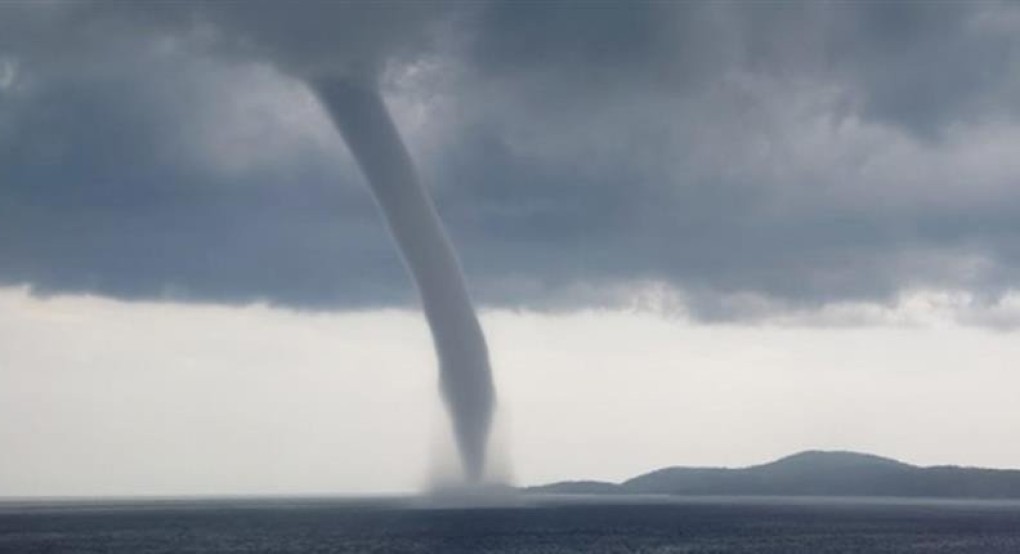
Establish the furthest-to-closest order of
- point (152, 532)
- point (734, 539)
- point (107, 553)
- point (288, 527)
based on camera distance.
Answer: point (288, 527) → point (152, 532) → point (734, 539) → point (107, 553)

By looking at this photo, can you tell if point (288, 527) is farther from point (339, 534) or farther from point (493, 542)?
point (493, 542)

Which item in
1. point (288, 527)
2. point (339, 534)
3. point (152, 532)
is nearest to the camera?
point (339, 534)

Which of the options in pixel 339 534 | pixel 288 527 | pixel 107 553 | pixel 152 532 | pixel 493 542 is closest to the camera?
pixel 107 553

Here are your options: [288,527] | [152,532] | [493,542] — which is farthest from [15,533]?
[493,542]

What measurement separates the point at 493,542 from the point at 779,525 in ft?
204

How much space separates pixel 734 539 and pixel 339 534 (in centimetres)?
4253

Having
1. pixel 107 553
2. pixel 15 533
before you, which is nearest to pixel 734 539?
pixel 107 553

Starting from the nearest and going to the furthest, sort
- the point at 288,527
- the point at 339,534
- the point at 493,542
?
the point at 493,542, the point at 339,534, the point at 288,527

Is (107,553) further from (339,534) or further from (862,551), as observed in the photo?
(862,551)

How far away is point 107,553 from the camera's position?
114 meters

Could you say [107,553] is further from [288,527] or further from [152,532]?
[288,527]

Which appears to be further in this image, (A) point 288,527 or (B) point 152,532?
(A) point 288,527

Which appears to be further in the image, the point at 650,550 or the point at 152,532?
the point at 152,532

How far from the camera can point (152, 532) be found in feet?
527
